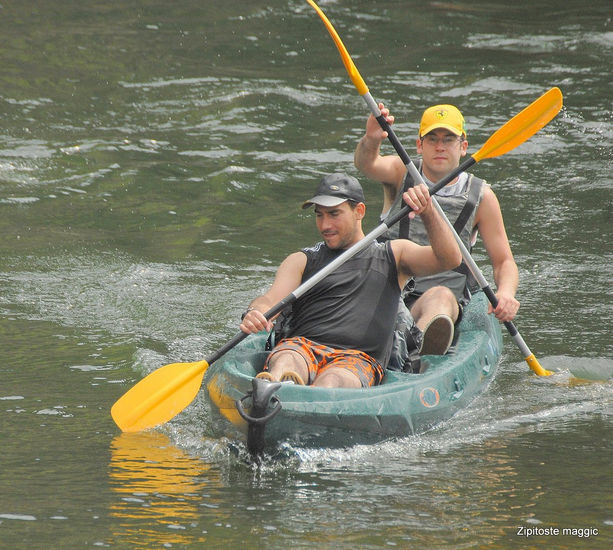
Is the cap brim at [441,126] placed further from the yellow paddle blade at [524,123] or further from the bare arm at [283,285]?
the bare arm at [283,285]

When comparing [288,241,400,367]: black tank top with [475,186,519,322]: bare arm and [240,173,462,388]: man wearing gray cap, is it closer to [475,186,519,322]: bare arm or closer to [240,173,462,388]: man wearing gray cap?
[240,173,462,388]: man wearing gray cap

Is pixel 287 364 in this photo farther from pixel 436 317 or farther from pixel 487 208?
pixel 487 208

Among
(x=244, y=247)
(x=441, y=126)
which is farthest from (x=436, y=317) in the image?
(x=244, y=247)

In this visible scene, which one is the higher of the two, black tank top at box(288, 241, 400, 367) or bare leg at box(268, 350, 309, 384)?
black tank top at box(288, 241, 400, 367)

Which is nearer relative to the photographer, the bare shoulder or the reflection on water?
the reflection on water

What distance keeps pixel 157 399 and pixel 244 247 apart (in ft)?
13.1

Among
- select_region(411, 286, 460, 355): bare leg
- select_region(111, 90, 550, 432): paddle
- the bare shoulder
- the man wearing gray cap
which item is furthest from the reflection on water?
the bare shoulder

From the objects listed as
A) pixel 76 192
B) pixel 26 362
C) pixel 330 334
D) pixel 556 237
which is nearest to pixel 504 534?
pixel 330 334

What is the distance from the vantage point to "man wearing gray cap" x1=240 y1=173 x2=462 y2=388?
4807 mm

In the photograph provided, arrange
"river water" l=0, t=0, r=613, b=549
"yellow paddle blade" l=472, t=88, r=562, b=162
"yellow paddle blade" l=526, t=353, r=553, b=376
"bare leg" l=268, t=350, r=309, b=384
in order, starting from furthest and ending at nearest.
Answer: "yellow paddle blade" l=526, t=353, r=553, b=376, "yellow paddle blade" l=472, t=88, r=562, b=162, "bare leg" l=268, t=350, r=309, b=384, "river water" l=0, t=0, r=613, b=549

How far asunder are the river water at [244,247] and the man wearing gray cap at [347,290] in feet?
1.54

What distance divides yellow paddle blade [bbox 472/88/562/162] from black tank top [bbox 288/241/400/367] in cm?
115

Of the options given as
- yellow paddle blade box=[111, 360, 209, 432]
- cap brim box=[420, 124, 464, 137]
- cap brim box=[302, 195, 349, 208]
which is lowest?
yellow paddle blade box=[111, 360, 209, 432]

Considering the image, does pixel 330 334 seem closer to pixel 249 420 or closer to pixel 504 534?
pixel 249 420
